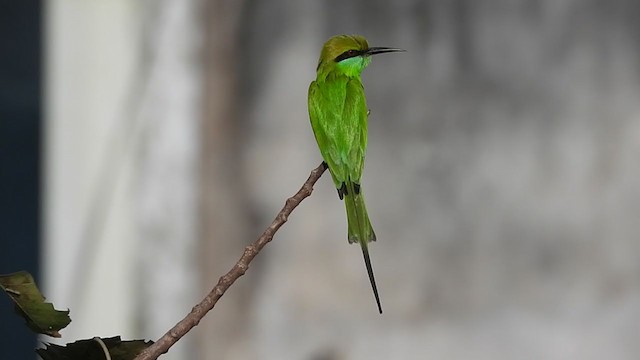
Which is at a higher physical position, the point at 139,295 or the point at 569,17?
the point at 569,17

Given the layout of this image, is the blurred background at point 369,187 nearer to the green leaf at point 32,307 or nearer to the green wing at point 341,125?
the green wing at point 341,125

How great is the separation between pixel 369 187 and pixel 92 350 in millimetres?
1799

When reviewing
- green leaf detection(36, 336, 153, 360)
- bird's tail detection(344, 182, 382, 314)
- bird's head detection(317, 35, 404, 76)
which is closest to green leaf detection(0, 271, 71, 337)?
green leaf detection(36, 336, 153, 360)

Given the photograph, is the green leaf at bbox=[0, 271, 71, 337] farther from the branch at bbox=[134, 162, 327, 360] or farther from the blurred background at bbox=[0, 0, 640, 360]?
the blurred background at bbox=[0, 0, 640, 360]

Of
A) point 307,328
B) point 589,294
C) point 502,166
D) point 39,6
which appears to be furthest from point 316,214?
point 39,6

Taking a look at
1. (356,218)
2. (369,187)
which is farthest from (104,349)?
(369,187)

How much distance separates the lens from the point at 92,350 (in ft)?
2.94

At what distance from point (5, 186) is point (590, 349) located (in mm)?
1634

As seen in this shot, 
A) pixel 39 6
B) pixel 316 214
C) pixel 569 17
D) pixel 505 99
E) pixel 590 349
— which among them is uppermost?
pixel 39 6

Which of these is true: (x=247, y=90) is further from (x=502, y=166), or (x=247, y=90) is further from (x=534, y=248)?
(x=534, y=248)

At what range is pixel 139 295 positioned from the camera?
8.67 feet

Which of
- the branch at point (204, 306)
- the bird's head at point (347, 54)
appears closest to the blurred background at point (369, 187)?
the bird's head at point (347, 54)

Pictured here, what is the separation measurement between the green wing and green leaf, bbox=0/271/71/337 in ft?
1.95

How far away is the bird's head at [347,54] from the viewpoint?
1.41 meters
